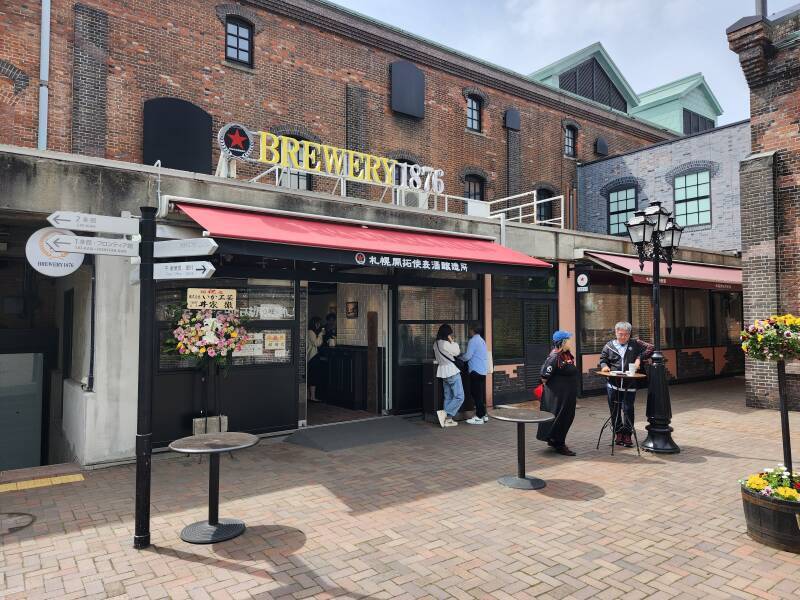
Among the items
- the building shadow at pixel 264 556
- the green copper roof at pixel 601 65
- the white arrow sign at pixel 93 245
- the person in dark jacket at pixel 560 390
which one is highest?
the green copper roof at pixel 601 65

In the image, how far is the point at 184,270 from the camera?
4586mm

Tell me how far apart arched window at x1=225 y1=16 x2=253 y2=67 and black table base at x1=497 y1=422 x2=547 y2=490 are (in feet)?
41.9

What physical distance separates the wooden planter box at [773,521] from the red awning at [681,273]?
7.53 meters

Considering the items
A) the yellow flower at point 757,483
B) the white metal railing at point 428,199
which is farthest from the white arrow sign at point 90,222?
the yellow flower at point 757,483

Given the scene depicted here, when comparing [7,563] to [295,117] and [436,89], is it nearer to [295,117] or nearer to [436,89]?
[295,117]

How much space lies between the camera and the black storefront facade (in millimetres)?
7594

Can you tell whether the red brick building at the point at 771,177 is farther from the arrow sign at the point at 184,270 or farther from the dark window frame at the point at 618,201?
the arrow sign at the point at 184,270

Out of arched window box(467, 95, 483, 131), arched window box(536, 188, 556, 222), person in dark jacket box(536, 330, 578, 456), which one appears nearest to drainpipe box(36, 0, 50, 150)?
person in dark jacket box(536, 330, 578, 456)

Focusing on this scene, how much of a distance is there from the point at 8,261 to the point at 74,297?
9.35 feet

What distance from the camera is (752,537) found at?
4621 millimetres

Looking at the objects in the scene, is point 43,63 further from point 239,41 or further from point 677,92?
point 677,92

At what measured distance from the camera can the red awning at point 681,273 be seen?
39.7 feet

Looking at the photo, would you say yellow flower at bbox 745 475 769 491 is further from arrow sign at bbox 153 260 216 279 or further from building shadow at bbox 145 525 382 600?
arrow sign at bbox 153 260 216 279

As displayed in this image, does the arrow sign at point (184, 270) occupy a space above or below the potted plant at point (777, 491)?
above
